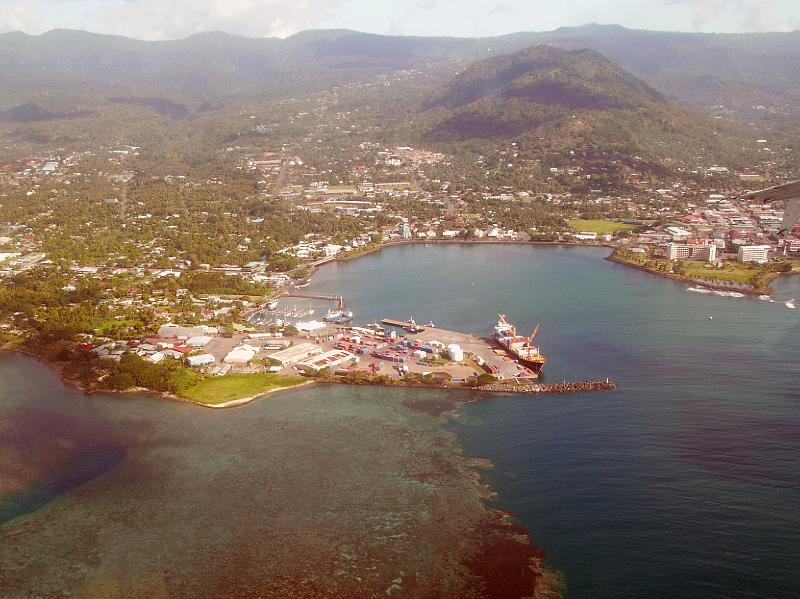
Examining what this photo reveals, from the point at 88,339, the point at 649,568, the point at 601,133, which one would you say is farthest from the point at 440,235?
the point at 649,568

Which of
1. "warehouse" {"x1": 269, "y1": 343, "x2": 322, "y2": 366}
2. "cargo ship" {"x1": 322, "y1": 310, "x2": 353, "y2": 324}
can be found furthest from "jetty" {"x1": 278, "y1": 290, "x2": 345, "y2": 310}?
"warehouse" {"x1": 269, "y1": 343, "x2": 322, "y2": 366}

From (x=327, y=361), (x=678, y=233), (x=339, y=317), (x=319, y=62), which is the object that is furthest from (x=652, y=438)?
(x=319, y=62)

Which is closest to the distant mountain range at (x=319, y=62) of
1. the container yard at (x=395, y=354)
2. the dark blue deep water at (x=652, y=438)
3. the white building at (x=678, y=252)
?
the white building at (x=678, y=252)

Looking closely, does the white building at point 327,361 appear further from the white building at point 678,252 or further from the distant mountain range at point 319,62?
the distant mountain range at point 319,62

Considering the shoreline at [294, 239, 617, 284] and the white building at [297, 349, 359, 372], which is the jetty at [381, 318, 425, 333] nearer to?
the white building at [297, 349, 359, 372]

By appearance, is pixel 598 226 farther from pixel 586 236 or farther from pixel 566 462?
pixel 566 462
